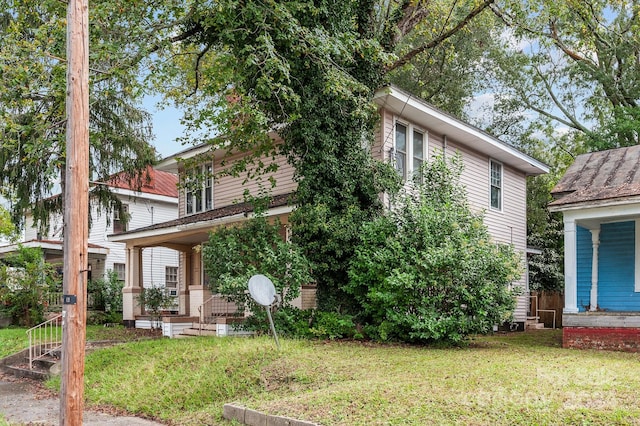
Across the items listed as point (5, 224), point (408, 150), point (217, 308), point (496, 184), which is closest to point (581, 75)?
point (496, 184)

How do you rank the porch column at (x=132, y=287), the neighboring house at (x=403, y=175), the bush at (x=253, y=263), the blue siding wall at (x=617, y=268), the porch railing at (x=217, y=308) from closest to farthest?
the bush at (x=253, y=263) < the blue siding wall at (x=617, y=268) < the neighboring house at (x=403, y=175) < the porch railing at (x=217, y=308) < the porch column at (x=132, y=287)

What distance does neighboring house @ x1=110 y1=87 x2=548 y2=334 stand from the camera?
16.4 m

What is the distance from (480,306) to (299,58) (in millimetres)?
6979

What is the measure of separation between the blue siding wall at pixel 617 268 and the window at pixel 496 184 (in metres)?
5.84

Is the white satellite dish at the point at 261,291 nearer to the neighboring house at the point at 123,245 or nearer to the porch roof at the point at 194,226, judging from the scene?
the porch roof at the point at 194,226

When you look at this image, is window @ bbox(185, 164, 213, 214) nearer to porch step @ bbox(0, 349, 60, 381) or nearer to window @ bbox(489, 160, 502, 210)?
porch step @ bbox(0, 349, 60, 381)

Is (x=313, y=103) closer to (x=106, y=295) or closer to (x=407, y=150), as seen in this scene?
(x=407, y=150)

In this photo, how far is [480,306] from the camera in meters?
12.6

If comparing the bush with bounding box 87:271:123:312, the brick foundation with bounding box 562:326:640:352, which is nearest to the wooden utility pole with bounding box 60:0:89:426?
the brick foundation with bounding box 562:326:640:352

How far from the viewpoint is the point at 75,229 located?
22.7 ft

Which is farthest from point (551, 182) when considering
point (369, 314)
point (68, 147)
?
point (68, 147)

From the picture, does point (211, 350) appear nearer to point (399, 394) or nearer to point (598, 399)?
point (399, 394)

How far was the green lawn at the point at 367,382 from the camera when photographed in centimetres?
693

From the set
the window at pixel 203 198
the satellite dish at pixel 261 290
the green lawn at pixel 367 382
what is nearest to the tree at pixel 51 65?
the green lawn at pixel 367 382
